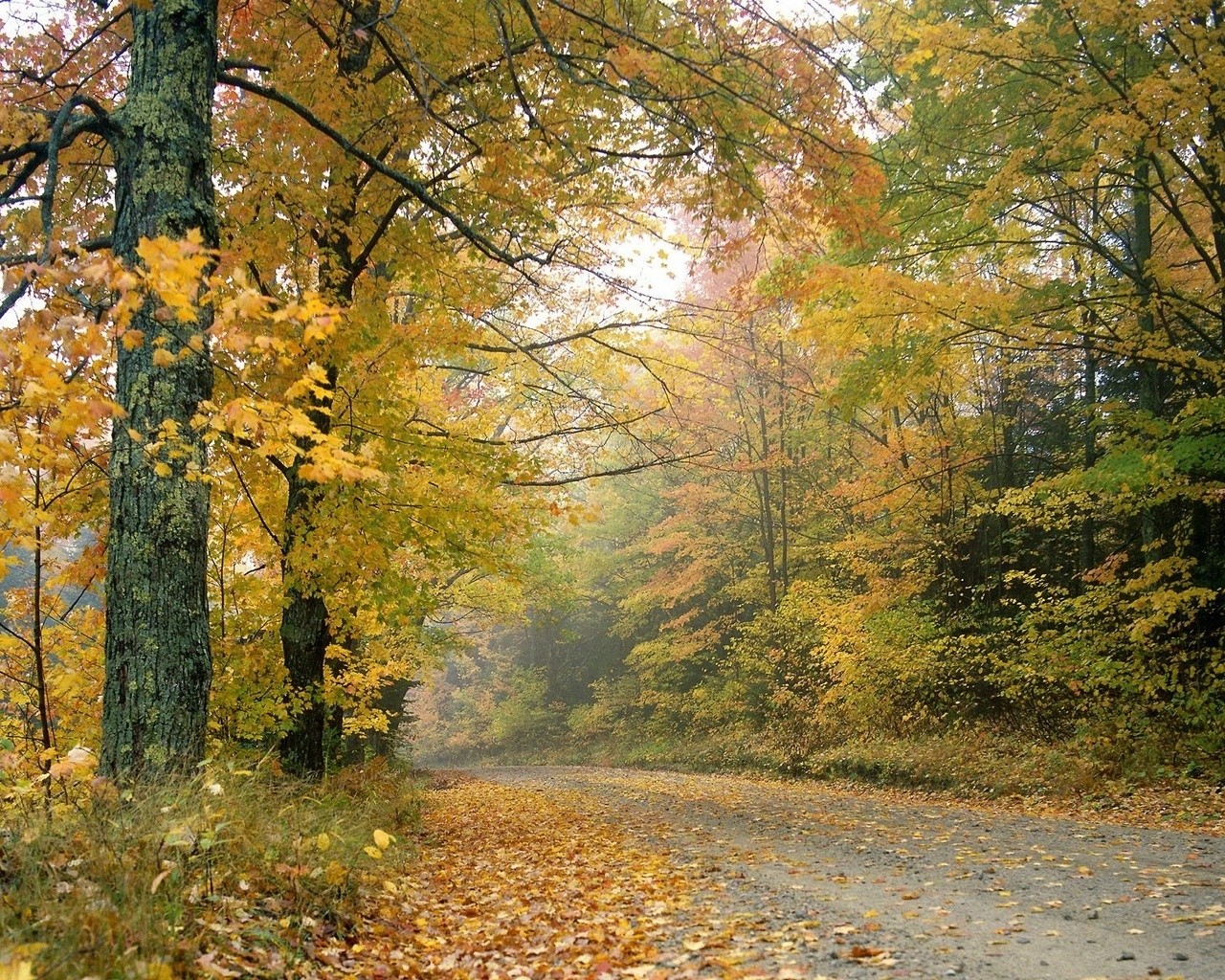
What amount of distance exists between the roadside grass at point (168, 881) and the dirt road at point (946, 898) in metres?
1.81

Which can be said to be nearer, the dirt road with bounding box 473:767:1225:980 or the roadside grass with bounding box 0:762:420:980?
the roadside grass with bounding box 0:762:420:980

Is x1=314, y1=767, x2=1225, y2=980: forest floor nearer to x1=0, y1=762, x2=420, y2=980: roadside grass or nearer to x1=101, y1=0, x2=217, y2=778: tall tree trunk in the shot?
x1=0, y1=762, x2=420, y2=980: roadside grass

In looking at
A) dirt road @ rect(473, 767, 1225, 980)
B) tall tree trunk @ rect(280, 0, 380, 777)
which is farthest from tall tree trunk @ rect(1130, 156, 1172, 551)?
tall tree trunk @ rect(280, 0, 380, 777)

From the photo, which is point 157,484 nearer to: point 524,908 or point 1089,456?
point 524,908

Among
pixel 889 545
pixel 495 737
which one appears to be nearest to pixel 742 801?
pixel 889 545

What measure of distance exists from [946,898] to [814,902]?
2.42 feet

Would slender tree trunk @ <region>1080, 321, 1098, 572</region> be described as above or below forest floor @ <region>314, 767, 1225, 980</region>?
above

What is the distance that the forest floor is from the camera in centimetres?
346

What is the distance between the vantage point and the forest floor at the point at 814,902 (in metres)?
3.46

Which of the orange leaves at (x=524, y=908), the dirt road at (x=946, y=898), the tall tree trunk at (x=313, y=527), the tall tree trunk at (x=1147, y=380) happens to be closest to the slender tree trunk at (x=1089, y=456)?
the tall tree trunk at (x=1147, y=380)

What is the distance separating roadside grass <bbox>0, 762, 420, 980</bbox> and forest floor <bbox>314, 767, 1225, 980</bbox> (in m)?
0.34

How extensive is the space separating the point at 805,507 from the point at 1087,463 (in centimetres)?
664

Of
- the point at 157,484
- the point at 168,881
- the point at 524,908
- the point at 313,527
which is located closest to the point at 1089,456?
the point at 524,908

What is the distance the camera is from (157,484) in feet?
13.8
